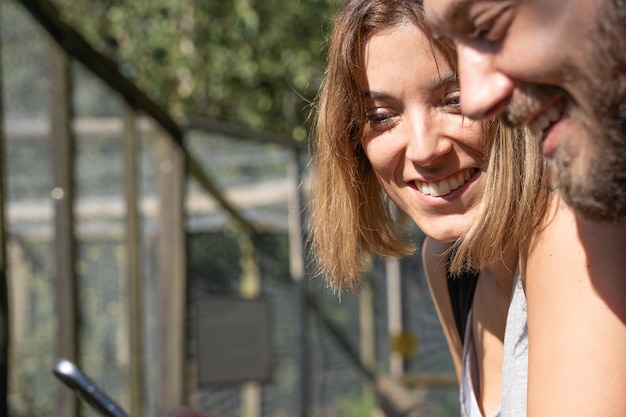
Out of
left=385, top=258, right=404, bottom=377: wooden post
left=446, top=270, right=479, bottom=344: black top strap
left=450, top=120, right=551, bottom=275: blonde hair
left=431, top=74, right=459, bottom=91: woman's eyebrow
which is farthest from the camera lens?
left=385, top=258, right=404, bottom=377: wooden post

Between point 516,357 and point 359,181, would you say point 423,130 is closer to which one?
A: point 359,181

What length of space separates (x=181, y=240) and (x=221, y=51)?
391cm

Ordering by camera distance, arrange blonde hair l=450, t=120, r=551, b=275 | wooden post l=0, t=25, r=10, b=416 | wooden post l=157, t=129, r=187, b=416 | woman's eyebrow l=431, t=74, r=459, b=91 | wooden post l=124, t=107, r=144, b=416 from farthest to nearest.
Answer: wooden post l=157, t=129, r=187, b=416 → wooden post l=124, t=107, r=144, b=416 → wooden post l=0, t=25, r=10, b=416 → woman's eyebrow l=431, t=74, r=459, b=91 → blonde hair l=450, t=120, r=551, b=275

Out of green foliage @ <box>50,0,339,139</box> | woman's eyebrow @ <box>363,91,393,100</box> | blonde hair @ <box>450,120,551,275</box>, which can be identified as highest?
green foliage @ <box>50,0,339,139</box>

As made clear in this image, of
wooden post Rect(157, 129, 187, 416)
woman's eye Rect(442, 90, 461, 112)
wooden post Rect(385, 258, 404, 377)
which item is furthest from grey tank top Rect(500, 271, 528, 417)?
wooden post Rect(385, 258, 404, 377)

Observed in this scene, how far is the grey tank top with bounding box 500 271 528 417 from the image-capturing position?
1848 millimetres

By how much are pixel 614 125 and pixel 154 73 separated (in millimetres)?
8354

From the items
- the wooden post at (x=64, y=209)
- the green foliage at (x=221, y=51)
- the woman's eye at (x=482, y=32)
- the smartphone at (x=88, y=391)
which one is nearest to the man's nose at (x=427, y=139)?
the woman's eye at (x=482, y=32)

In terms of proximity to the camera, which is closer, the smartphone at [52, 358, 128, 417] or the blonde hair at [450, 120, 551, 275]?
the blonde hair at [450, 120, 551, 275]

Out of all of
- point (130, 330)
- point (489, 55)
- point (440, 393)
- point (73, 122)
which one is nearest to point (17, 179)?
point (73, 122)

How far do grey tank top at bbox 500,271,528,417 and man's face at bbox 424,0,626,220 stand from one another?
21.0 inches

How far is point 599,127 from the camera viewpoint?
1.28m

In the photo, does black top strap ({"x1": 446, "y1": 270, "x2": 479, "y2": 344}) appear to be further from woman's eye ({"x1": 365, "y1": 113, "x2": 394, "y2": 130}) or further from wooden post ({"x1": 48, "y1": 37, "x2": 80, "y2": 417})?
wooden post ({"x1": 48, "y1": 37, "x2": 80, "y2": 417})

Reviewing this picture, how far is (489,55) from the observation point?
136cm
